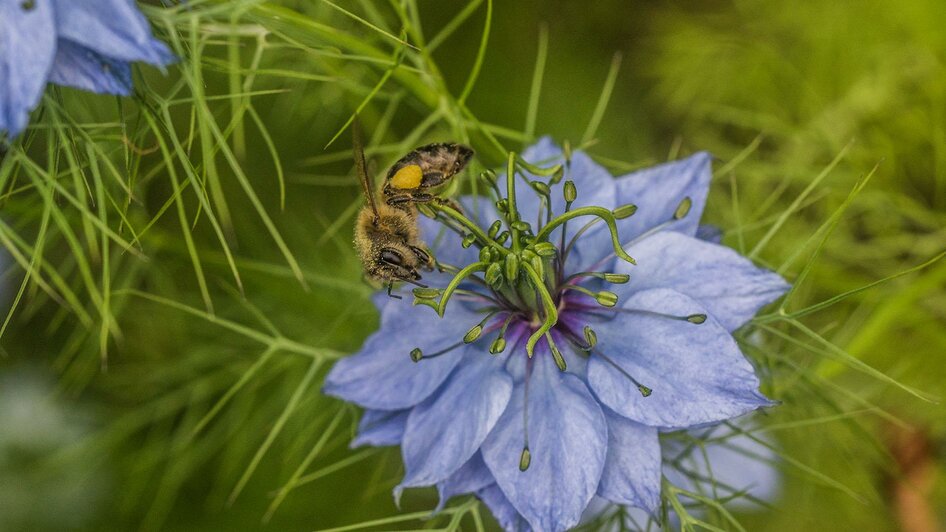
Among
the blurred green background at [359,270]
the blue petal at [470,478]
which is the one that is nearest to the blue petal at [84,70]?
the blue petal at [470,478]

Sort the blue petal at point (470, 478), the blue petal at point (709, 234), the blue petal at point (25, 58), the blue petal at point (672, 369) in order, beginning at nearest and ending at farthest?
the blue petal at point (25, 58), the blue petal at point (672, 369), the blue petal at point (470, 478), the blue petal at point (709, 234)

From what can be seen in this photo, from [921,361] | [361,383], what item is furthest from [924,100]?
[361,383]

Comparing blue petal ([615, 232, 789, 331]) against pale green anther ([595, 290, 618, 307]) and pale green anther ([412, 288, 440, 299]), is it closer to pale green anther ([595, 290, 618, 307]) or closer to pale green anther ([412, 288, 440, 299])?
pale green anther ([595, 290, 618, 307])

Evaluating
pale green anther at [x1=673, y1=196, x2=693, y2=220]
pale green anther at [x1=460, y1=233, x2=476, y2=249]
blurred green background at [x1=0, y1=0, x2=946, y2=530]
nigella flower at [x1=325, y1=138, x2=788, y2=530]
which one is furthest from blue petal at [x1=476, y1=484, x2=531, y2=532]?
blurred green background at [x1=0, y1=0, x2=946, y2=530]

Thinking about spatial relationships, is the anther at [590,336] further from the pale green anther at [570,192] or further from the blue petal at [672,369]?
the pale green anther at [570,192]

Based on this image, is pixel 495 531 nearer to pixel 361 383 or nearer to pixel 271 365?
pixel 271 365
